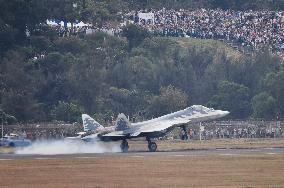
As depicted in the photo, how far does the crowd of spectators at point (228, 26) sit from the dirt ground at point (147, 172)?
3012 inches

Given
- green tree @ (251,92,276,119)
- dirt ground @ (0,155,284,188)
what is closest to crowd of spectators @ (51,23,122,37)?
green tree @ (251,92,276,119)

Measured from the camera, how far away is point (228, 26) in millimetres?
163625

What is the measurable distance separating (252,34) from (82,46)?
23.0 meters

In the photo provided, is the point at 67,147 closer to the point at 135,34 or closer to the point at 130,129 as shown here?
the point at 130,129

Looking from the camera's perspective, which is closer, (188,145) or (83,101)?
(188,145)

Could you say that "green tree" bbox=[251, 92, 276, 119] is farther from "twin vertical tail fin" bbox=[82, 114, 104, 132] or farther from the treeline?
"twin vertical tail fin" bbox=[82, 114, 104, 132]

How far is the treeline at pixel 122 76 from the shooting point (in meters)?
135

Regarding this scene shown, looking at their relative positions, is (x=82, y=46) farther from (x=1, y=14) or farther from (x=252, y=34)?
(x=252, y=34)

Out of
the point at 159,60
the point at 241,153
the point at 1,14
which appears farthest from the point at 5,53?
the point at 241,153

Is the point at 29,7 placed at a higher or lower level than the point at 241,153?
higher

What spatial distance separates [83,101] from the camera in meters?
140

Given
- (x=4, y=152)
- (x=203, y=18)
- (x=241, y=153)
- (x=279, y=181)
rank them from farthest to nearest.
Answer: (x=203, y=18)
(x=4, y=152)
(x=241, y=153)
(x=279, y=181)

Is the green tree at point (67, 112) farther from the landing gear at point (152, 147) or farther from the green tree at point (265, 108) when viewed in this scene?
the landing gear at point (152, 147)

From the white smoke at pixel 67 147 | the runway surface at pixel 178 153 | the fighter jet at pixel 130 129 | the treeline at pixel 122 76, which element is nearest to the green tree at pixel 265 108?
the treeline at pixel 122 76
